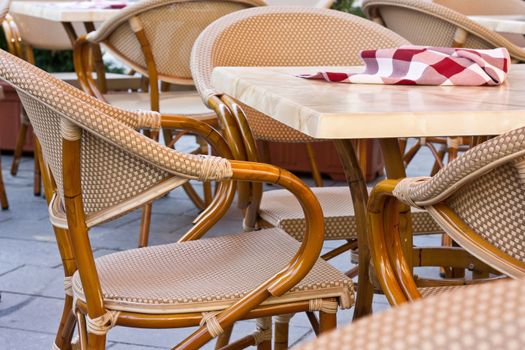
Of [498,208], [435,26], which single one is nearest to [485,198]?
[498,208]

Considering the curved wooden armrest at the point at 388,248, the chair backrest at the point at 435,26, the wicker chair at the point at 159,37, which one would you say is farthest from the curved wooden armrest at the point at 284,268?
the wicker chair at the point at 159,37

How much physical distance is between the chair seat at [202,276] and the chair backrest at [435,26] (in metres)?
1.10

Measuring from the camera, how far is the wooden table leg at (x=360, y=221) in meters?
1.54

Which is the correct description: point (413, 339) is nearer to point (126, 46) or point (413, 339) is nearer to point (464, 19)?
point (464, 19)

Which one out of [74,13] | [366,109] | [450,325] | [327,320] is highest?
[450,325]

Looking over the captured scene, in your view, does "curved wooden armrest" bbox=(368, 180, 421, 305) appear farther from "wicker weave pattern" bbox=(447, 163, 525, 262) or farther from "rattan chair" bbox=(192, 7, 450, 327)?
"rattan chair" bbox=(192, 7, 450, 327)

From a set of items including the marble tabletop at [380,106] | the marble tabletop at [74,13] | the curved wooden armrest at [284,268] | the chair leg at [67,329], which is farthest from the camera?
the marble tabletop at [74,13]

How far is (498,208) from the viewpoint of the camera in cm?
95

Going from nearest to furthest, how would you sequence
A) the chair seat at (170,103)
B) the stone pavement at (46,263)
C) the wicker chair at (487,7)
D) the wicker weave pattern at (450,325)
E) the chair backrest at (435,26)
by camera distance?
the wicker weave pattern at (450,325) → the stone pavement at (46,263) → the chair backrest at (435,26) → the chair seat at (170,103) → the wicker chair at (487,7)

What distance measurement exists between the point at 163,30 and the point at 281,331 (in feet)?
5.09

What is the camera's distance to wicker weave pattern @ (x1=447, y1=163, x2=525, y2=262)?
3.01 ft

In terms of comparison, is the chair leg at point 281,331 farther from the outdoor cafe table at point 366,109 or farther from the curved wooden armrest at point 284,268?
the curved wooden armrest at point 284,268

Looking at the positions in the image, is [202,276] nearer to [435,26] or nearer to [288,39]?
[288,39]

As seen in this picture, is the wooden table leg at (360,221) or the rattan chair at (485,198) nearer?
the rattan chair at (485,198)
